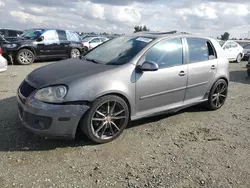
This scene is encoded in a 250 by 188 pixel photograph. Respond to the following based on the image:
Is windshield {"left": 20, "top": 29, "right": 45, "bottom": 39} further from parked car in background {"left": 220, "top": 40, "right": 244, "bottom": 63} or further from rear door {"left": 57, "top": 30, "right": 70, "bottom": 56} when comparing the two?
parked car in background {"left": 220, "top": 40, "right": 244, "bottom": 63}

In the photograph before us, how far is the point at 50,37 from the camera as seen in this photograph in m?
12.2

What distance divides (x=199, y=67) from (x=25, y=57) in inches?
352

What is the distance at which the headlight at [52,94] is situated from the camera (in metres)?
3.22

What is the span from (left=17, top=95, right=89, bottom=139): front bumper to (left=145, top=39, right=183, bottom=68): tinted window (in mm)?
1441

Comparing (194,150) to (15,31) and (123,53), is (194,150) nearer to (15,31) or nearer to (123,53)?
(123,53)

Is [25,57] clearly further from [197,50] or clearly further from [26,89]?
[197,50]

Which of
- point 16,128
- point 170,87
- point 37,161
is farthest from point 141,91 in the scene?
point 16,128

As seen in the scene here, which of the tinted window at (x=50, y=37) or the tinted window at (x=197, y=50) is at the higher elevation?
the tinted window at (x=50, y=37)

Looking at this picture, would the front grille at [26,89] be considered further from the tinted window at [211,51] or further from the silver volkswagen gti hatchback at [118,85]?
the tinted window at [211,51]

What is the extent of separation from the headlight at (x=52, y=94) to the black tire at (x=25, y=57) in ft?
28.4

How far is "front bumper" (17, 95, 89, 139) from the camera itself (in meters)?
3.19

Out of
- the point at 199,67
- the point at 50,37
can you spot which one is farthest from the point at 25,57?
the point at 199,67

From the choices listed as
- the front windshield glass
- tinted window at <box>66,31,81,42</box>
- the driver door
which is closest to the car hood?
the front windshield glass

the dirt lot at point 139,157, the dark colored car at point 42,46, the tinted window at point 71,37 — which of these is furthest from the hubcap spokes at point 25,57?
the dirt lot at point 139,157
